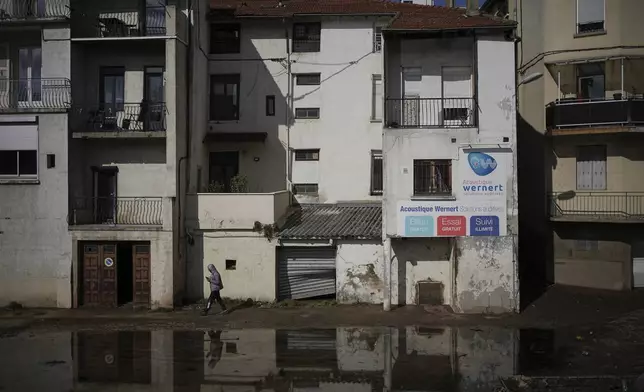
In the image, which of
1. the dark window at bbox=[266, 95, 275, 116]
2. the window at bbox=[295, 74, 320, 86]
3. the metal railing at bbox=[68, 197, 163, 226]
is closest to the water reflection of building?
the metal railing at bbox=[68, 197, 163, 226]

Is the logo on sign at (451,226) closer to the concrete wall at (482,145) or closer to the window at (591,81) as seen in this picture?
the concrete wall at (482,145)

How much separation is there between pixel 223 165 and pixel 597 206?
1437cm

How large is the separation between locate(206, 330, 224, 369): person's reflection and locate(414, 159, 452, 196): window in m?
7.71

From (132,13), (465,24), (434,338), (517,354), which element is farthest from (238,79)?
(517,354)

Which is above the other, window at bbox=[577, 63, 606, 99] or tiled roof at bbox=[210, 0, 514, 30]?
tiled roof at bbox=[210, 0, 514, 30]

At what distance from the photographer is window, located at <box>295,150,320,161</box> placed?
86.1ft

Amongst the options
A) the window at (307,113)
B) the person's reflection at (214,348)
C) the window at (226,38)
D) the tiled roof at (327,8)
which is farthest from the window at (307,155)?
the person's reflection at (214,348)

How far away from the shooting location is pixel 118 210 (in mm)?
23672

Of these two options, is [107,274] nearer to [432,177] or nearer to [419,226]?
[419,226]

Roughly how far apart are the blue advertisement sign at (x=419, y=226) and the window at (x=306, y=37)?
9181 mm

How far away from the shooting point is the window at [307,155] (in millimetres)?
26250

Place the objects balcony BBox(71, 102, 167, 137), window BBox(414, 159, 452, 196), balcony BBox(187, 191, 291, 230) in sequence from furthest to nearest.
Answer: balcony BBox(71, 102, 167, 137)
balcony BBox(187, 191, 291, 230)
window BBox(414, 159, 452, 196)

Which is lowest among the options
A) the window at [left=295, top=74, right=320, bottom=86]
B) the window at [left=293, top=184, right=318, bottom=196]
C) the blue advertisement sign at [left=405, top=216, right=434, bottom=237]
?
the blue advertisement sign at [left=405, top=216, right=434, bottom=237]

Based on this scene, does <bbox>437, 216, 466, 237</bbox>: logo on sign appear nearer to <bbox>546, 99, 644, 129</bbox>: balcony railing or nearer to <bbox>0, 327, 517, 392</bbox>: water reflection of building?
<bbox>0, 327, 517, 392</bbox>: water reflection of building
